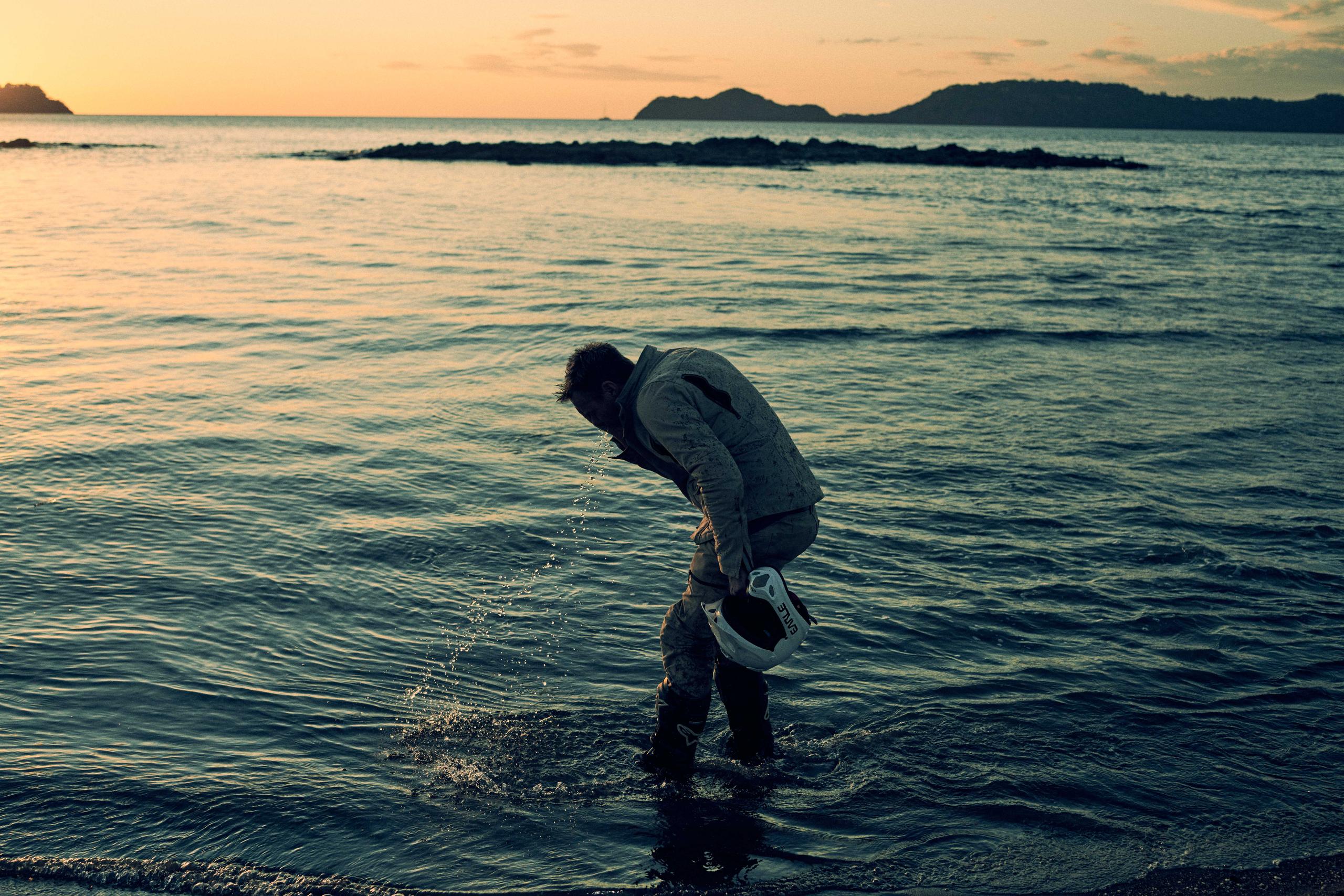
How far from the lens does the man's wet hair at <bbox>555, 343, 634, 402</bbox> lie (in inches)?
158

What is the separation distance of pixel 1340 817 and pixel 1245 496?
4887mm

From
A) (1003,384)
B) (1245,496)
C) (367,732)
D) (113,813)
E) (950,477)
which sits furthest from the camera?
(1003,384)

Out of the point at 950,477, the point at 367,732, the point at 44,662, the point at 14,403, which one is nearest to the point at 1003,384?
the point at 950,477

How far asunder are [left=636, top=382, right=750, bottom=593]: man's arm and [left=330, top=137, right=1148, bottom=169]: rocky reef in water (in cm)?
6995

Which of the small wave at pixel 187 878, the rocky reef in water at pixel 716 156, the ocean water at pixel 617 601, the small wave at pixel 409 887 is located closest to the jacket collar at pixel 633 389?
the ocean water at pixel 617 601

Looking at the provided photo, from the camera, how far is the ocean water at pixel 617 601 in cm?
407

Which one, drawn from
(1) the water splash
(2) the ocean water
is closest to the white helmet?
(2) the ocean water

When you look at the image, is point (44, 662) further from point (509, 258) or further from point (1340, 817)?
point (509, 258)

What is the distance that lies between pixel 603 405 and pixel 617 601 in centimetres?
269

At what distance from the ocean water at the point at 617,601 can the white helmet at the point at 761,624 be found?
792 mm

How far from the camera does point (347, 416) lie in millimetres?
10695

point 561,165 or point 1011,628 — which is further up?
point 561,165

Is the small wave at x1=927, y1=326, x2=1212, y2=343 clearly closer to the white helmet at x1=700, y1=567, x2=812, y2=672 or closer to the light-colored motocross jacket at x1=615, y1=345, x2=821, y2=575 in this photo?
the light-colored motocross jacket at x1=615, y1=345, x2=821, y2=575

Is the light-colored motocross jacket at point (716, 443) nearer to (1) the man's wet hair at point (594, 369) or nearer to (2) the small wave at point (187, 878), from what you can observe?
(1) the man's wet hair at point (594, 369)
